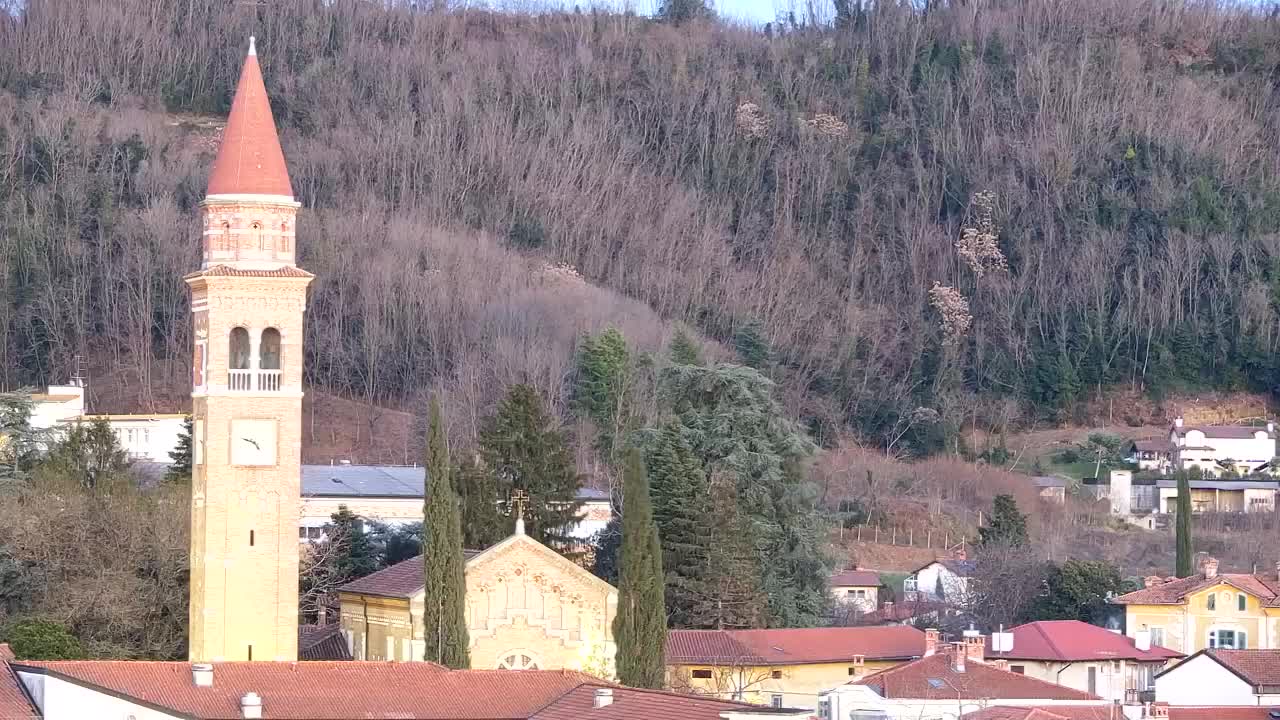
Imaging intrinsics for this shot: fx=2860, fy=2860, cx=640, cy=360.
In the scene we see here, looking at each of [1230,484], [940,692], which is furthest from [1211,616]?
[1230,484]

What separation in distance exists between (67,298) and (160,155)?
15805mm

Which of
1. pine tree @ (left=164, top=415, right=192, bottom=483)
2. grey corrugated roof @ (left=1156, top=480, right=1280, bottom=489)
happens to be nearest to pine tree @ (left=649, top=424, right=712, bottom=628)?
pine tree @ (left=164, top=415, right=192, bottom=483)

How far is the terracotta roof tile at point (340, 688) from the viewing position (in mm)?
39500

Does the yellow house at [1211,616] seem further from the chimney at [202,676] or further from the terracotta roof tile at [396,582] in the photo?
the chimney at [202,676]

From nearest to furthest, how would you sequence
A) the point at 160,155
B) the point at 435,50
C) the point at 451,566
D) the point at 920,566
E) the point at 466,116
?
the point at 451,566
the point at 920,566
the point at 160,155
the point at 466,116
the point at 435,50

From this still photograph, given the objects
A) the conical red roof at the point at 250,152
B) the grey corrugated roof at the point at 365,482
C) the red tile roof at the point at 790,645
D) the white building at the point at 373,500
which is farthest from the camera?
the grey corrugated roof at the point at 365,482

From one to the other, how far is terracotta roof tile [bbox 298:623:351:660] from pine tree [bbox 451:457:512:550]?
3.95m

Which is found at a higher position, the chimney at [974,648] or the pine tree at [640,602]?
the pine tree at [640,602]

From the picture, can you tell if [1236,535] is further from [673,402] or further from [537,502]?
[537,502]

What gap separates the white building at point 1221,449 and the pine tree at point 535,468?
40941mm

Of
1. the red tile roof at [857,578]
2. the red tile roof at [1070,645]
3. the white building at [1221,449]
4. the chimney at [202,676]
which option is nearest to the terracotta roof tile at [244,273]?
the chimney at [202,676]

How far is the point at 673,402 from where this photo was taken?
2623 inches

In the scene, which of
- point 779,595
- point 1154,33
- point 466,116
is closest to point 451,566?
point 779,595

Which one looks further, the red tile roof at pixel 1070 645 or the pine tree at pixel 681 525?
the pine tree at pixel 681 525
